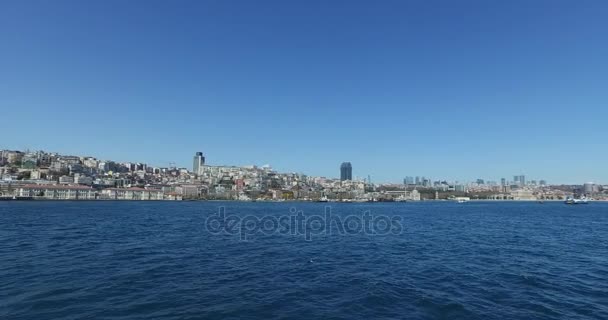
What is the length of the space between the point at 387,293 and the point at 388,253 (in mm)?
9534

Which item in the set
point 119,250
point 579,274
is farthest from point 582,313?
point 119,250

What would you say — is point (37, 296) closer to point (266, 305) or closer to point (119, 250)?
point (266, 305)

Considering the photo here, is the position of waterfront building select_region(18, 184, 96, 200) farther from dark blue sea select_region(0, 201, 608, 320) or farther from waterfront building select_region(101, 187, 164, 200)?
dark blue sea select_region(0, 201, 608, 320)

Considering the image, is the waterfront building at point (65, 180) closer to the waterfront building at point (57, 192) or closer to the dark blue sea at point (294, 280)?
the waterfront building at point (57, 192)

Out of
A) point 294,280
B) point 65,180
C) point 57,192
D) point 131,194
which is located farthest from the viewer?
point 131,194

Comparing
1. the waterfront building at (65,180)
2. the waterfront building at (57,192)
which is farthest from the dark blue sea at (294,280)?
the waterfront building at (65,180)

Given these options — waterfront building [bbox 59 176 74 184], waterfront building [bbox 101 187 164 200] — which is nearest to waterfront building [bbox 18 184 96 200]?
waterfront building [bbox 101 187 164 200]

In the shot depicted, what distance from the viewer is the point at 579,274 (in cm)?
1759

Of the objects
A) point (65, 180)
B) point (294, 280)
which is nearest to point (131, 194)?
point (65, 180)

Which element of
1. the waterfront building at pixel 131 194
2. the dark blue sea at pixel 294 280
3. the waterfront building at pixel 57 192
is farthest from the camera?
the waterfront building at pixel 131 194

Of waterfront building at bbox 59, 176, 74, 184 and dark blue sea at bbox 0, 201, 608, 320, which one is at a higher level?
waterfront building at bbox 59, 176, 74, 184

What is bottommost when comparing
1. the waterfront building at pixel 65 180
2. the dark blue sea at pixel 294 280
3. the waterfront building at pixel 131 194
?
the dark blue sea at pixel 294 280

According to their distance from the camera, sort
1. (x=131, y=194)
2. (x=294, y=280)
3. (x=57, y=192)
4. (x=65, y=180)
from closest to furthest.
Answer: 1. (x=294, y=280)
2. (x=57, y=192)
3. (x=65, y=180)
4. (x=131, y=194)

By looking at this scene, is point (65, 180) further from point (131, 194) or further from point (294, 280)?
point (294, 280)
